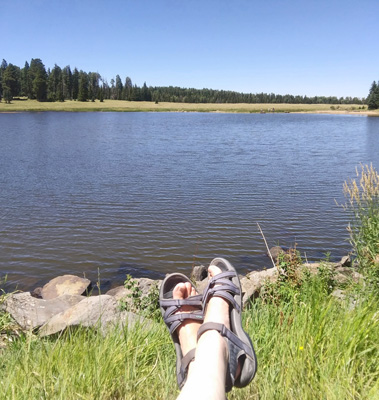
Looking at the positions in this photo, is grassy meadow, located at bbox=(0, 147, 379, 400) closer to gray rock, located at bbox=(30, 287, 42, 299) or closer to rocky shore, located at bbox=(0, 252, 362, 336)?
rocky shore, located at bbox=(0, 252, 362, 336)

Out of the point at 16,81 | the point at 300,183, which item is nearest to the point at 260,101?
the point at 16,81

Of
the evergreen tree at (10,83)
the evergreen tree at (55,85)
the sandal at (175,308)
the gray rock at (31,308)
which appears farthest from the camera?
the evergreen tree at (55,85)

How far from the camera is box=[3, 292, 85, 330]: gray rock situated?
437 cm

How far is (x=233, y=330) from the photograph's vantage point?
9.01ft

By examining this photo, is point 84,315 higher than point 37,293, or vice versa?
point 84,315

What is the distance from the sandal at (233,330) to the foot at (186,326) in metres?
0.19

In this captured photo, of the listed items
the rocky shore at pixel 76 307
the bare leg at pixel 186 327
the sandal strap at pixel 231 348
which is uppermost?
the sandal strap at pixel 231 348

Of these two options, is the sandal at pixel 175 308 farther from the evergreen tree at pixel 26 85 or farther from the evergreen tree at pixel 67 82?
the evergreen tree at pixel 67 82

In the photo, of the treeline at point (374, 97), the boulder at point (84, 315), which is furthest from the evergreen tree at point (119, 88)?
the boulder at point (84, 315)

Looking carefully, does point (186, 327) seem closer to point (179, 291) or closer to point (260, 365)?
point (179, 291)

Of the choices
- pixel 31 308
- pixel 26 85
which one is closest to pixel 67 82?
pixel 26 85

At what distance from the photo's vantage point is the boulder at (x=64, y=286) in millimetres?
7074

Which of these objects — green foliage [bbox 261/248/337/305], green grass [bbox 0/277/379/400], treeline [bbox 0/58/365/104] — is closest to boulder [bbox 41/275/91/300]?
green foliage [bbox 261/248/337/305]

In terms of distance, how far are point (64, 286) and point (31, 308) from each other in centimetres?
240
